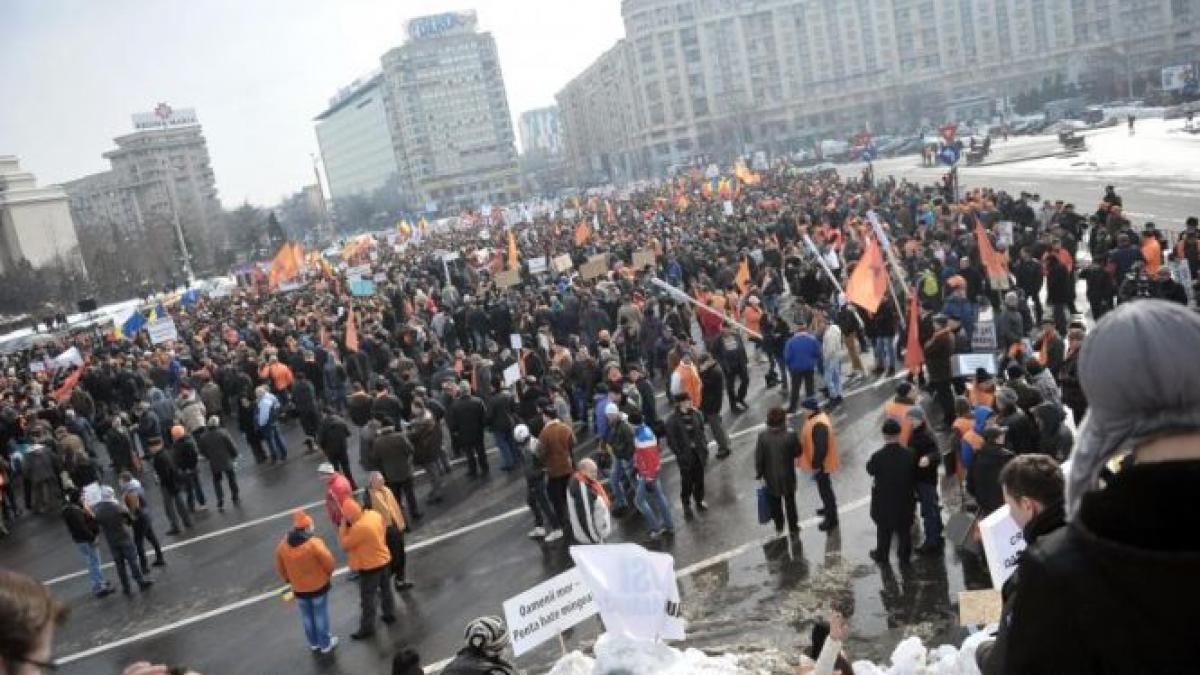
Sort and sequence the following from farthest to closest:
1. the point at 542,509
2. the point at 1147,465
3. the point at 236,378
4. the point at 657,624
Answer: the point at 236,378 < the point at 542,509 < the point at 657,624 < the point at 1147,465

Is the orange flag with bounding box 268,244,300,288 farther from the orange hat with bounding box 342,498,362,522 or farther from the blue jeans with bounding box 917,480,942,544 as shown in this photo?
the blue jeans with bounding box 917,480,942,544

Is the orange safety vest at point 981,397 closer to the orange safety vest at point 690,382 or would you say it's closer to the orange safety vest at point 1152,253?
the orange safety vest at point 690,382

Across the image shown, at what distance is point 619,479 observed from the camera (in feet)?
38.5

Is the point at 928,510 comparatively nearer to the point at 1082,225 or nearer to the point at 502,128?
the point at 1082,225

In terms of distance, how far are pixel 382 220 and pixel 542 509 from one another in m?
131

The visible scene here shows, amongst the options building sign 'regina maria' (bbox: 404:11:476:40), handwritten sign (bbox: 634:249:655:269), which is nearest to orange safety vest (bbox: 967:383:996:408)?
handwritten sign (bbox: 634:249:655:269)

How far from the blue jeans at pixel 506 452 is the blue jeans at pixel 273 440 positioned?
5309mm

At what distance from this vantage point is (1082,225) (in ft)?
70.4

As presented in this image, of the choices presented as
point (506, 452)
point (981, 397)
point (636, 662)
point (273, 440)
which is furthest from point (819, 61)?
point (636, 662)

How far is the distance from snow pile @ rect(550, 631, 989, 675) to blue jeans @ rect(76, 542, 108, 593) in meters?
8.38

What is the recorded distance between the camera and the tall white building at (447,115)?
175 metres

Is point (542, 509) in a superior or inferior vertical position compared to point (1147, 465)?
inferior

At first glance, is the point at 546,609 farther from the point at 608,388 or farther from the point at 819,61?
the point at 819,61

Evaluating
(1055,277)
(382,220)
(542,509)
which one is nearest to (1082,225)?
(1055,277)
